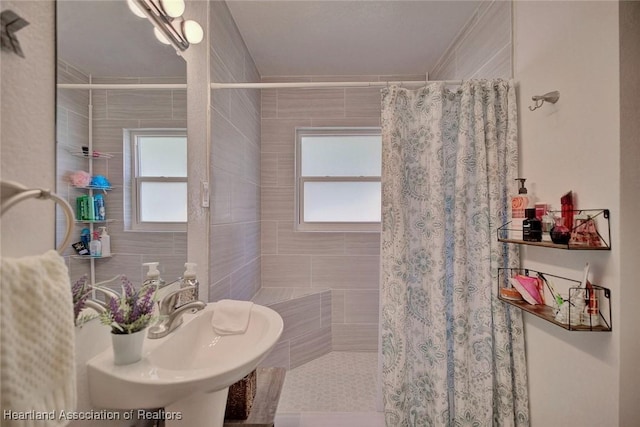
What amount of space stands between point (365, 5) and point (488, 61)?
839mm

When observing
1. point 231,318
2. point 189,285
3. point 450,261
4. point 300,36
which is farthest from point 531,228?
point 300,36

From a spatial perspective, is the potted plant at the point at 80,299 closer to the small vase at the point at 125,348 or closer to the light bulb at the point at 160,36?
the small vase at the point at 125,348

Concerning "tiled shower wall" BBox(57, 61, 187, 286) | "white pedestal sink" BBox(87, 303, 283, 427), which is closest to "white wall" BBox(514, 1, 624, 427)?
"white pedestal sink" BBox(87, 303, 283, 427)

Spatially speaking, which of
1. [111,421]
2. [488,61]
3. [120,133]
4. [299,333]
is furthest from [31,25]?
[299,333]

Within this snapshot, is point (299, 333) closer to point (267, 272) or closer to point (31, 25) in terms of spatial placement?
point (267, 272)

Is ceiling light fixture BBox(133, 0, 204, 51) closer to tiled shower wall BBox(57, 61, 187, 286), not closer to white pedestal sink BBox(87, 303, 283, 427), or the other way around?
tiled shower wall BBox(57, 61, 187, 286)

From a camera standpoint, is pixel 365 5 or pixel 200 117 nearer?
pixel 200 117

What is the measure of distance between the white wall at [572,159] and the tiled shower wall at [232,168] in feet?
5.33

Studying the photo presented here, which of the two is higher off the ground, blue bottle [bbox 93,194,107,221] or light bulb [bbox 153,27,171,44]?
light bulb [bbox 153,27,171,44]

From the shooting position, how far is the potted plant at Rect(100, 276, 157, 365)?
0.81 m

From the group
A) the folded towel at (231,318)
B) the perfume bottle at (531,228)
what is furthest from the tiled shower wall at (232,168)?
the perfume bottle at (531,228)

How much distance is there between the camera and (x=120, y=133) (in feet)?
3.44

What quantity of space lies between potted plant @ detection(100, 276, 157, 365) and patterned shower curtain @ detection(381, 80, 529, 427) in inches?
42.0

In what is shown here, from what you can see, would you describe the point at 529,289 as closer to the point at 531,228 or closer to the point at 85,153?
the point at 531,228
